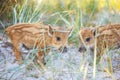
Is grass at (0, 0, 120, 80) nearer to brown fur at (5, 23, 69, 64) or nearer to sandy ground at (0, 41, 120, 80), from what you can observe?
sandy ground at (0, 41, 120, 80)

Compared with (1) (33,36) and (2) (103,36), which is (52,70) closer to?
(1) (33,36)

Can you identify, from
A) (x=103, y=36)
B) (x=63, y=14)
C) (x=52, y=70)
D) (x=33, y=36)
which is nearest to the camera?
(x=52, y=70)

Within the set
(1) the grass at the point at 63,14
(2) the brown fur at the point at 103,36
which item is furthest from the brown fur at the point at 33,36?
(2) the brown fur at the point at 103,36

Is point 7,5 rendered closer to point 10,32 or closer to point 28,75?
point 10,32

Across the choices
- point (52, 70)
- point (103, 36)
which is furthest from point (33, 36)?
point (52, 70)

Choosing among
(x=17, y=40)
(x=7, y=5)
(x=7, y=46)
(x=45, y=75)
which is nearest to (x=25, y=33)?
(x=17, y=40)

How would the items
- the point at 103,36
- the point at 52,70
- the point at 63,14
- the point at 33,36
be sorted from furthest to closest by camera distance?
the point at 63,14 < the point at 103,36 < the point at 33,36 < the point at 52,70

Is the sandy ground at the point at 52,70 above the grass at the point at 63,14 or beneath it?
beneath

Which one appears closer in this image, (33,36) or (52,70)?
(52,70)

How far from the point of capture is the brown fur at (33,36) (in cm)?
561

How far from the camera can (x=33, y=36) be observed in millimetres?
5746

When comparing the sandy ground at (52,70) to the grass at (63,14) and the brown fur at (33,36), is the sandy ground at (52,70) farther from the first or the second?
the brown fur at (33,36)

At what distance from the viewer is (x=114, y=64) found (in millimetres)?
5664

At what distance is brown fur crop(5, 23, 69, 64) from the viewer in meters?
5.61
